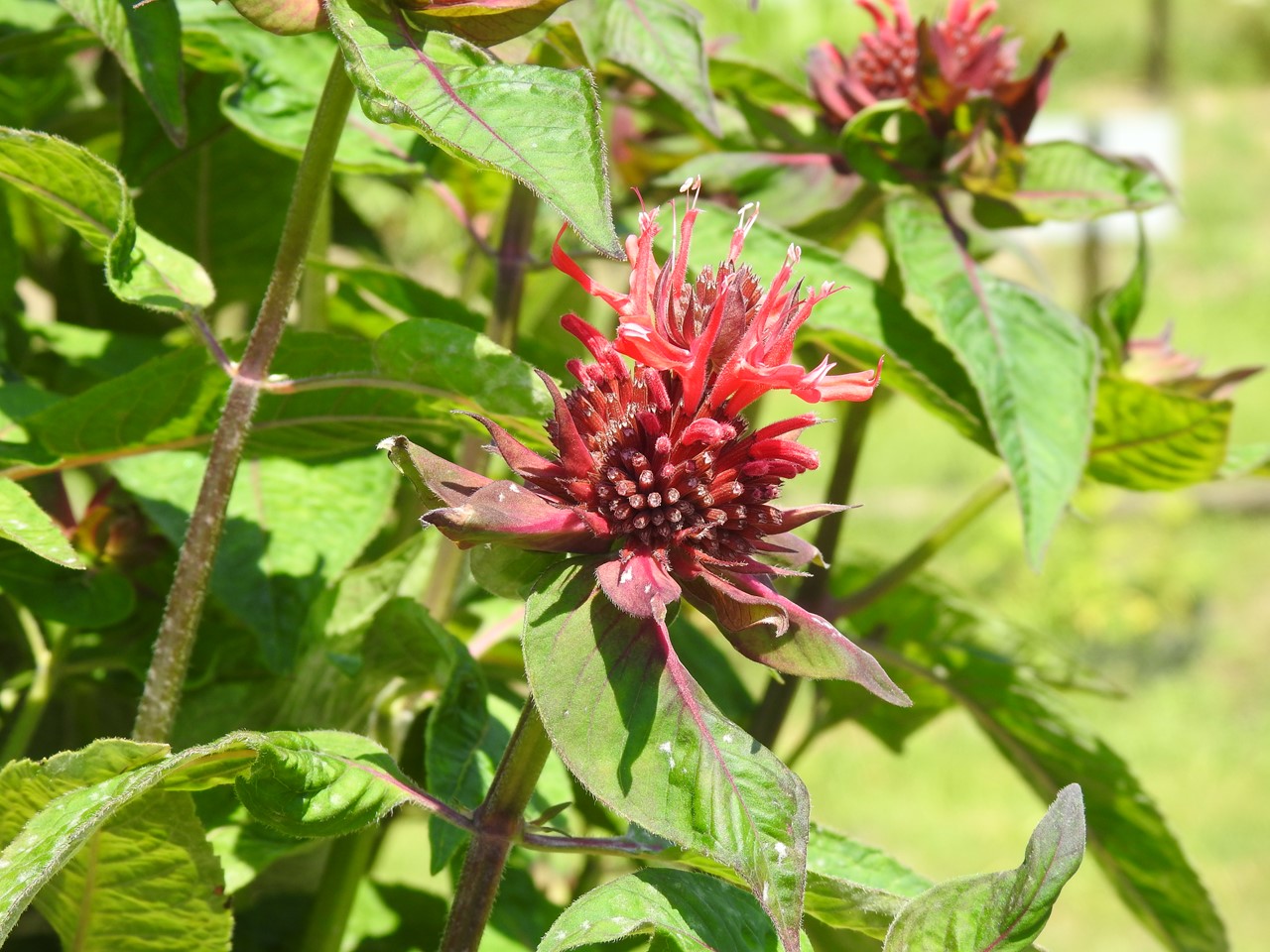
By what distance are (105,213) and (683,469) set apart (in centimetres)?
24

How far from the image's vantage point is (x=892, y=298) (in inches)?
27.1

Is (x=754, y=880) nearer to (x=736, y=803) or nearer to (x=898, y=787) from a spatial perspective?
(x=736, y=803)

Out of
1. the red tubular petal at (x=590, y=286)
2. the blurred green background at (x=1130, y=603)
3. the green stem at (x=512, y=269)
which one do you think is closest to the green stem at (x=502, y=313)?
the green stem at (x=512, y=269)

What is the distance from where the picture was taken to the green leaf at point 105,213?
0.48 m

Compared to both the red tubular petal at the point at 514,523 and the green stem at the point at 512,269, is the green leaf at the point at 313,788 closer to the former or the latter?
the red tubular petal at the point at 514,523

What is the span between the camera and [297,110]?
0.67 metres

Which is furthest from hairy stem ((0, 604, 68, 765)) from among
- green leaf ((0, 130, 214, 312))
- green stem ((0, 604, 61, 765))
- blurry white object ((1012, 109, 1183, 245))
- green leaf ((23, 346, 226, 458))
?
blurry white object ((1012, 109, 1183, 245))

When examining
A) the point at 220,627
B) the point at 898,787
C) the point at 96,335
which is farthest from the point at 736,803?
the point at 898,787

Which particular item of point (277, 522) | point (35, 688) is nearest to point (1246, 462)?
point (277, 522)

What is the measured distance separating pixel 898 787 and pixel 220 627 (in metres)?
1.84

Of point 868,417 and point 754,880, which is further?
point 868,417

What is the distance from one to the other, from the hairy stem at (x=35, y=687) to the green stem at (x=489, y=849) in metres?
0.26

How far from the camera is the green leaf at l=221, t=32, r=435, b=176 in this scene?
65cm

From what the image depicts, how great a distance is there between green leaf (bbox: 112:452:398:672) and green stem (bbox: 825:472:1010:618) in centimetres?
26
